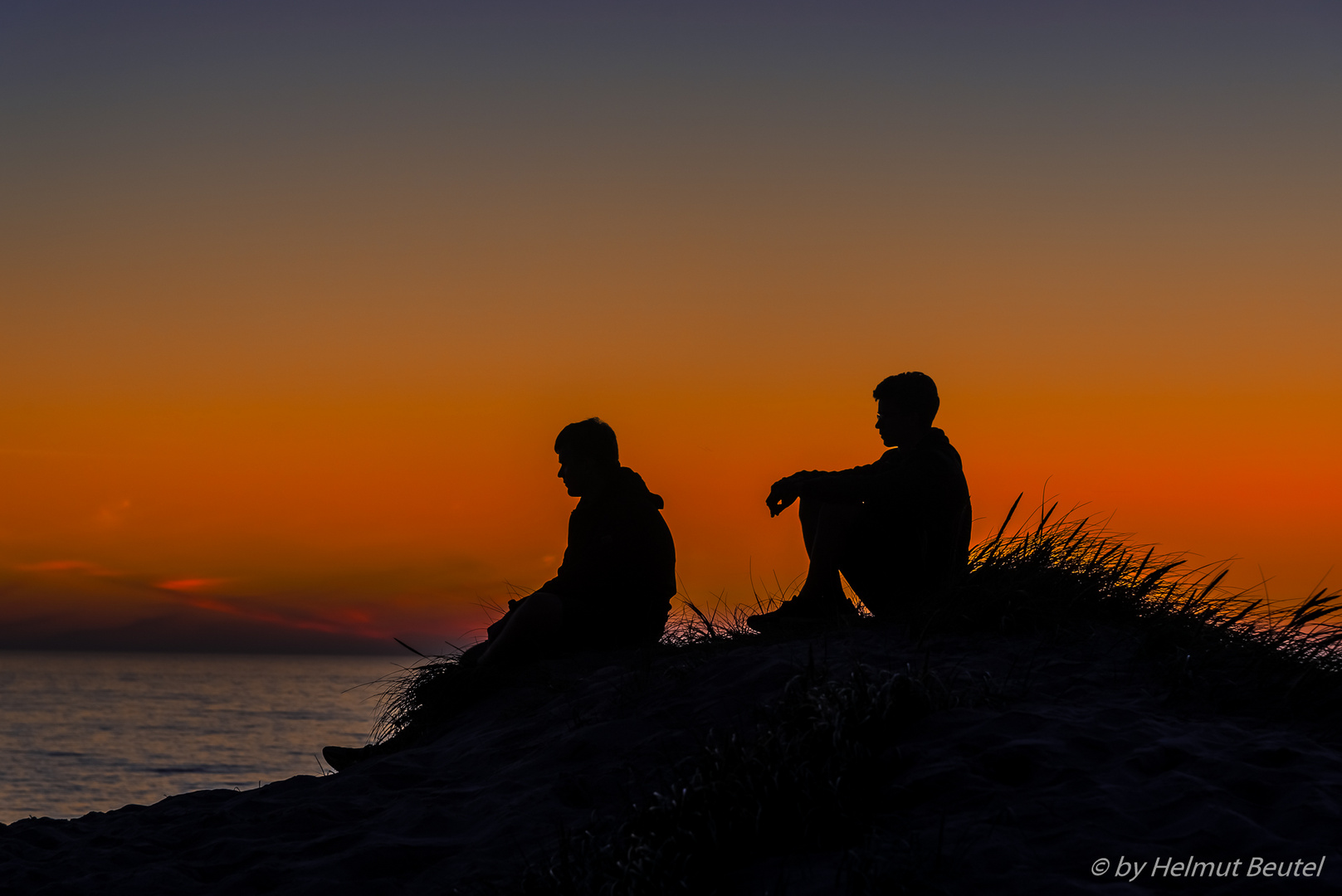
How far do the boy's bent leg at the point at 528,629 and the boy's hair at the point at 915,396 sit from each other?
8.68 ft

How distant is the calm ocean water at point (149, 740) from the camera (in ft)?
84.4

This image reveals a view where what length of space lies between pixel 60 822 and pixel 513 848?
9.77ft

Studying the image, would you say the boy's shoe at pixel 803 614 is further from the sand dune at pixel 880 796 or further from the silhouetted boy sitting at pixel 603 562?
the silhouetted boy sitting at pixel 603 562

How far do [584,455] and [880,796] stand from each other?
4066 mm

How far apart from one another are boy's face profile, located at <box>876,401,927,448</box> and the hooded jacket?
1.85 m

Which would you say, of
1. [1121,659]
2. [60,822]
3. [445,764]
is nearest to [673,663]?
[445,764]

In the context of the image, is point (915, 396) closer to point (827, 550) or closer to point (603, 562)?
point (827, 550)

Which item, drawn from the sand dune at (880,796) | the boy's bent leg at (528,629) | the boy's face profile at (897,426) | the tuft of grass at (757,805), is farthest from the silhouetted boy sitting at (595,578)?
the tuft of grass at (757,805)

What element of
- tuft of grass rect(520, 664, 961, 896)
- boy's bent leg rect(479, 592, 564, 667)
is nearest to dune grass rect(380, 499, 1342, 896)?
tuft of grass rect(520, 664, 961, 896)

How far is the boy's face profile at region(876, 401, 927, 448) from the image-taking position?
6.21 metres

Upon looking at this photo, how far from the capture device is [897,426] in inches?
245

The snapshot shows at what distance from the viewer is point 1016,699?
169 inches

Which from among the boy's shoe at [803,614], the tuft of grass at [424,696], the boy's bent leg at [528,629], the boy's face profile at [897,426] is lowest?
the tuft of grass at [424,696]

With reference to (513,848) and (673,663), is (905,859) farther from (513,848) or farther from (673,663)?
(673,663)
